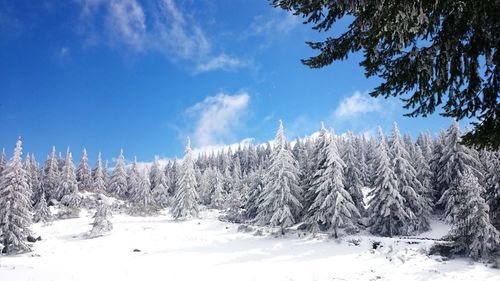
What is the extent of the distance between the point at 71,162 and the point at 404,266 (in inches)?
2900

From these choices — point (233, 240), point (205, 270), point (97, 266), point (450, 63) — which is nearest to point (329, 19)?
point (450, 63)

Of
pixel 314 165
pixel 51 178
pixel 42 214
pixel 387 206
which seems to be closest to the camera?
pixel 387 206

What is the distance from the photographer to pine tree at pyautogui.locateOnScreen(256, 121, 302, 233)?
41.3 metres

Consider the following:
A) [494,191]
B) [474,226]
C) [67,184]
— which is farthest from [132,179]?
[474,226]

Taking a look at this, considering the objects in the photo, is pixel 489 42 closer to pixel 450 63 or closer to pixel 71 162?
pixel 450 63

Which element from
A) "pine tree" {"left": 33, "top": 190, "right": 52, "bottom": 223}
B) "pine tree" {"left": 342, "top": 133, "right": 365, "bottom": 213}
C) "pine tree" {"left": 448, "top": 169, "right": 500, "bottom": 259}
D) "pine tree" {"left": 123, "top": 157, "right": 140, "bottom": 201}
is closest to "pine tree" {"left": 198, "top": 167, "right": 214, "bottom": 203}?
"pine tree" {"left": 123, "top": 157, "right": 140, "bottom": 201}

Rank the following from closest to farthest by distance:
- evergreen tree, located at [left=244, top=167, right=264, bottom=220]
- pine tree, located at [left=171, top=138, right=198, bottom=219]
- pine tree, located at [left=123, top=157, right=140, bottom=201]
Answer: evergreen tree, located at [left=244, top=167, right=264, bottom=220]
pine tree, located at [left=171, top=138, right=198, bottom=219]
pine tree, located at [left=123, top=157, right=140, bottom=201]

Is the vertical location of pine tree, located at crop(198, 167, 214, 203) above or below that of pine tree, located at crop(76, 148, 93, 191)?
below

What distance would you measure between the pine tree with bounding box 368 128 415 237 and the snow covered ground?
3.38m

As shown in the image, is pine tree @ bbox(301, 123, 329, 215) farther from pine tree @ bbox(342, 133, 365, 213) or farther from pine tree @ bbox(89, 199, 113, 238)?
pine tree @ bbox(89, 199, 113, 238)

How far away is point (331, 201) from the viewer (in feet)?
129

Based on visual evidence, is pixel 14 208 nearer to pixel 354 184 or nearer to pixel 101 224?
pixel 101 224

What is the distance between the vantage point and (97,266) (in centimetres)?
2933

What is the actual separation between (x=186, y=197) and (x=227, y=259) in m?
28.5
